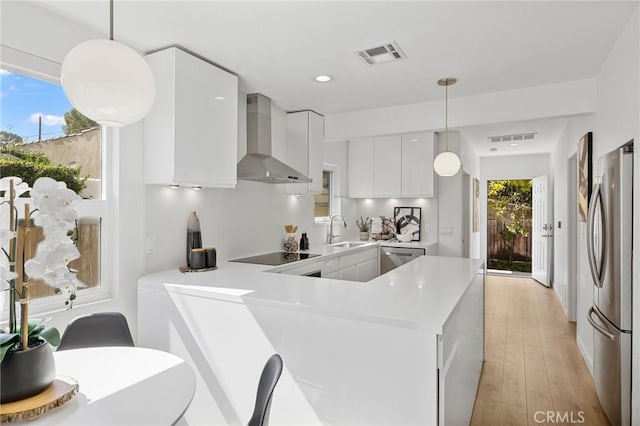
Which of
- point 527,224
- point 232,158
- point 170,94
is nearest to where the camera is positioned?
point 170,94

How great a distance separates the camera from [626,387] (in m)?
2.18

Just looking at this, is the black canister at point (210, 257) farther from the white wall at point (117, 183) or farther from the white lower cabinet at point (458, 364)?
the white lower cabinet at point (458, 364)

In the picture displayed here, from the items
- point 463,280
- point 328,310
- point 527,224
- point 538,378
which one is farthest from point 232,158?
point 527,224

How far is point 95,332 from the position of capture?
188 cm

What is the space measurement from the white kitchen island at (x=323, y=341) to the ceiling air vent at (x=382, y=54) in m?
1.53

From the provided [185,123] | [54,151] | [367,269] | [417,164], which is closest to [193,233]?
[185,123]

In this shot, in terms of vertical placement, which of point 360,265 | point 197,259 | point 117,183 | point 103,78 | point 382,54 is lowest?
point 360,265

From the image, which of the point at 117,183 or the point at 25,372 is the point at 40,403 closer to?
the point at 25,372

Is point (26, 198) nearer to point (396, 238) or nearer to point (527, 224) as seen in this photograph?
point (396, 238)

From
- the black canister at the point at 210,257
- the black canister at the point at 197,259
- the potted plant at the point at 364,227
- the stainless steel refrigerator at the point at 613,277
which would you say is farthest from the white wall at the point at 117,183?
the potted plant at the point at 364,227

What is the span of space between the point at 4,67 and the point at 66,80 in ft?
3.37

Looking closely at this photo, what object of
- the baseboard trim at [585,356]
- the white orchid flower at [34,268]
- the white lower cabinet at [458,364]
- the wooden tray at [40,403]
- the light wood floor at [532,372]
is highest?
the white orchid flower at [34,268]

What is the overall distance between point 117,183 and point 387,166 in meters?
3.81

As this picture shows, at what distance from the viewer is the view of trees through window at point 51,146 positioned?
1957 millimetres
